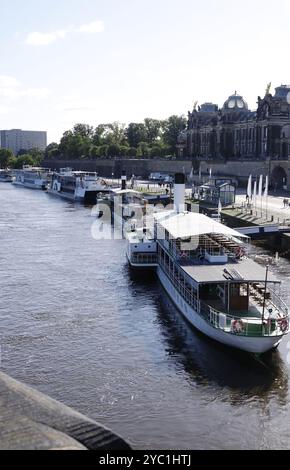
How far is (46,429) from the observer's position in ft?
36.3

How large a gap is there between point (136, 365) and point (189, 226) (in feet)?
50.4

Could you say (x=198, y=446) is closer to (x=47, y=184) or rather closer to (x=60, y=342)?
(x=60, y=342)

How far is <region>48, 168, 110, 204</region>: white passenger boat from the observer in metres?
118

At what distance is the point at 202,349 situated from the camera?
30062mm

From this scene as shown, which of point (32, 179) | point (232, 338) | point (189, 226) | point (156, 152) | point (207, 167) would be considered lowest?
point (232, 338)

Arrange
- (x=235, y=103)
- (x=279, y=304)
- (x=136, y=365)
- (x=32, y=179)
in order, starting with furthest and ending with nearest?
(x=32, y=179), (x=235, y=103), (x=279, y=304), (x=136, y=365)

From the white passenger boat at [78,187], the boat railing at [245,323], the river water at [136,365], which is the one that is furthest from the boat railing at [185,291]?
the white passenger boat at [78,187]

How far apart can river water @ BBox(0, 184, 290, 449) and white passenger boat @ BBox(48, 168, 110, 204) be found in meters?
70.4

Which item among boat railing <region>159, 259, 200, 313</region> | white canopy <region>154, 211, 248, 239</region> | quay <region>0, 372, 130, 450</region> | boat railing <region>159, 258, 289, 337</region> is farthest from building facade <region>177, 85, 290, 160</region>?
quay <region>0, 372, 130, 450</region>

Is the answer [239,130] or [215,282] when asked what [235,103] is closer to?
[239,130]

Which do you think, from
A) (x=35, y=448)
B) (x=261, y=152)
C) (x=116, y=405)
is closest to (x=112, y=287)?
(x=116, y=405)

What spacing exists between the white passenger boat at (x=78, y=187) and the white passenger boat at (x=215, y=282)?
70454 mm

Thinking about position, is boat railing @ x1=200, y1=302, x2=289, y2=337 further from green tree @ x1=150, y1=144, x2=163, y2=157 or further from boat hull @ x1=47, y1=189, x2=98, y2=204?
green tree @ x1=150, y1=144, x2=163, y2=157

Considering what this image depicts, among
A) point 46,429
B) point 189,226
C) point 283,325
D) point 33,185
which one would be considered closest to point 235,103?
point 33,185
